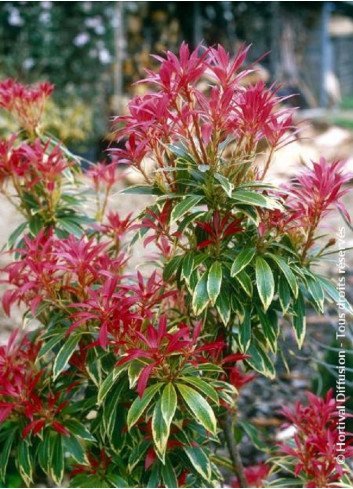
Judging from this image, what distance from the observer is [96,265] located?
1529mm

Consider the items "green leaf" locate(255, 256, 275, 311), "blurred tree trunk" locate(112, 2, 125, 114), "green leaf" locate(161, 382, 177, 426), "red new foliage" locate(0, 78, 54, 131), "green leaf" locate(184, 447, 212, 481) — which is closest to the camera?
"green leaf" locate(161, 382, 177, 426)

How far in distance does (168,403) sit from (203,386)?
94 mm

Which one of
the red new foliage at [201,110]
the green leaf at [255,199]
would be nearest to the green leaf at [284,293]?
the green leaf at [255,199]

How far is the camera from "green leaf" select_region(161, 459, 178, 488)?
4.88 ft

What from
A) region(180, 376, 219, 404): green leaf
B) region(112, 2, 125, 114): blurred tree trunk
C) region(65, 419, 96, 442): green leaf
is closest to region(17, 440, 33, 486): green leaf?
region(65, 419, 96, 442): green leaf

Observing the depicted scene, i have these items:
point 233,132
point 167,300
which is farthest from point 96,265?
point 233,132

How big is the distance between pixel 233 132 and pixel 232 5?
30.4ft

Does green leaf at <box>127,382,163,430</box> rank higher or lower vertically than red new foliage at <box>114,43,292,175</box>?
lower

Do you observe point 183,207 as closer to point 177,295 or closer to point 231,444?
point 177,295

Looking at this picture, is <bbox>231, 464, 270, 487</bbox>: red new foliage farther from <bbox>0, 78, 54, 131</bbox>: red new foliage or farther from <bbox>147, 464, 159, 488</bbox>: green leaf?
<bbox>0, 78, 54, 131</bbox>: red new foliage

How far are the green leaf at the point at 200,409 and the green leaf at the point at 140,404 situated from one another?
6 centimetres

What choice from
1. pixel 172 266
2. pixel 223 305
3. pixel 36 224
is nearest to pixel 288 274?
pixel 223 305

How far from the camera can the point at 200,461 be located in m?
1.49

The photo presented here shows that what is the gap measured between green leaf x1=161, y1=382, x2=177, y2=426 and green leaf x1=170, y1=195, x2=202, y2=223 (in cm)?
36
